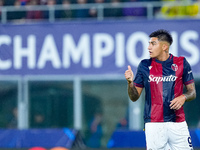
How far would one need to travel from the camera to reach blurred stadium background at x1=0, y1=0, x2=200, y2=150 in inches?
500

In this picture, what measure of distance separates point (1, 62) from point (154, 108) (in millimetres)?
7401

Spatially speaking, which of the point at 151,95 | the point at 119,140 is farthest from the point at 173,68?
the point at 119,140

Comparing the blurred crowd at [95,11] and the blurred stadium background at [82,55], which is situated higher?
the blurred crowd at [95,11]

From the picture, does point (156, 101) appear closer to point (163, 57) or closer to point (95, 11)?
point (163, 57)

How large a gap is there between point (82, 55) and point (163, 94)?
6.75 m

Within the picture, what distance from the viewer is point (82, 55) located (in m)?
12.9

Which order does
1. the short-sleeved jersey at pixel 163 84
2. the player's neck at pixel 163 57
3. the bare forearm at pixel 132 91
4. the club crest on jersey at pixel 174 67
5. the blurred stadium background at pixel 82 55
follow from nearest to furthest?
the bare forearm at pixel 132 91 → the short-sleeved jersey at pixel 163 84 → the club crest on jersey at pixel 174 67 → the player's neck at pixel 163 57 → the blurred stadium background at pixel 82 55

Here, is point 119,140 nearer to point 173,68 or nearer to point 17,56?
point 17,56

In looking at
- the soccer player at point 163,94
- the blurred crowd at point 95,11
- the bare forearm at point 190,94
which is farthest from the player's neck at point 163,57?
the blurred crowd at point 95,11

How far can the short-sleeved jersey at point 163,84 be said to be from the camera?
20.6ft

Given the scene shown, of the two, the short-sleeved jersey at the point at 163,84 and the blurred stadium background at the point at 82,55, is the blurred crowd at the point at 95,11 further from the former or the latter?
Result: the short-sleeved jersey at the point at 163,84

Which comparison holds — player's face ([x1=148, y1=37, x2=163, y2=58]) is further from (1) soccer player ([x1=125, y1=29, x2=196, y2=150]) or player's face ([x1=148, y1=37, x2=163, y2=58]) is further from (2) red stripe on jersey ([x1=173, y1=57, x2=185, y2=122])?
(2) red stripe on jersey ([x1=173, y1=57, x2=185, y2=122])

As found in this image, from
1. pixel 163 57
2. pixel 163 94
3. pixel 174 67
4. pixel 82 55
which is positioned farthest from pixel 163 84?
pixel 82 55

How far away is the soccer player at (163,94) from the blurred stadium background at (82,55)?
5.60m
